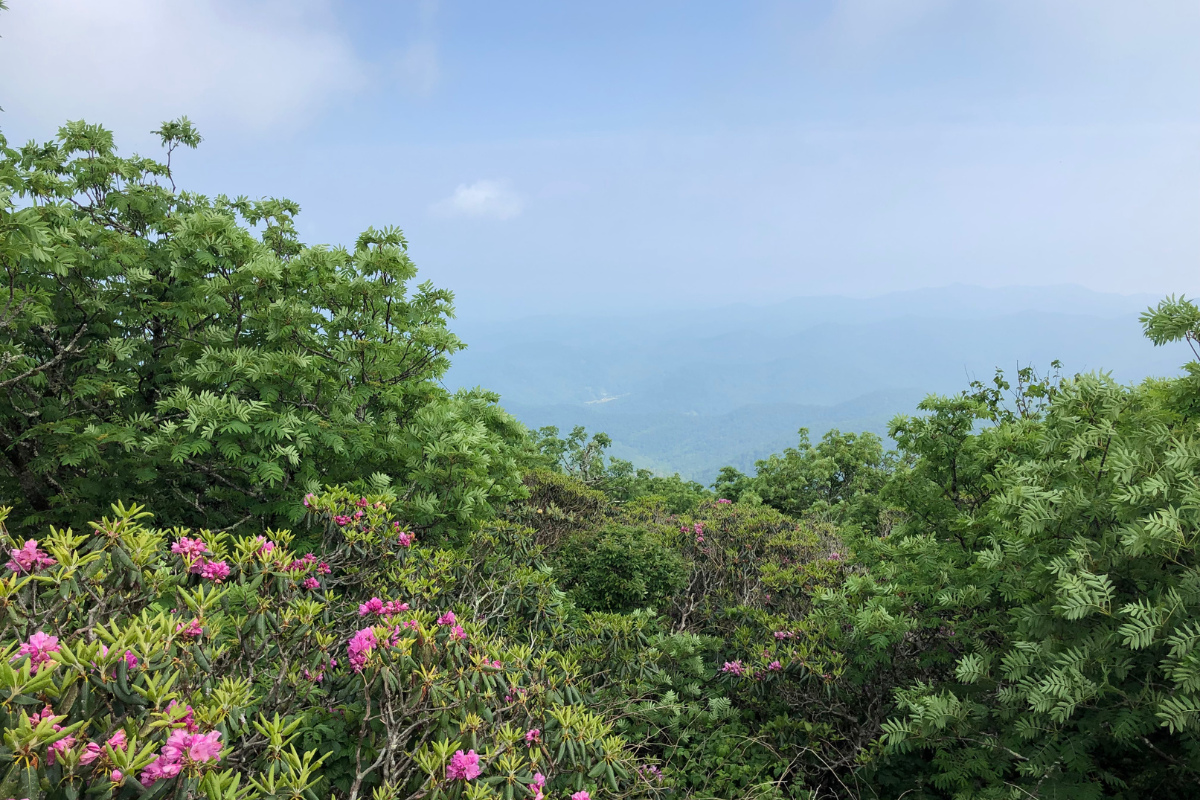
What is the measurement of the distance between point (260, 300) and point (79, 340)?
280 cm

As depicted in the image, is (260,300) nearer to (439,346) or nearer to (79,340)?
(439,346)

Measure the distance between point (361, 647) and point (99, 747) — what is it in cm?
121

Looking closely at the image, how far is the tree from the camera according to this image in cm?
566

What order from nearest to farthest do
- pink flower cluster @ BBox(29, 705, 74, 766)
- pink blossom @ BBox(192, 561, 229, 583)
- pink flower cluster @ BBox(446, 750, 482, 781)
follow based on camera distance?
pink flower cluster @ BBox(29, 705, 74, 766) < pink flower cluster @ BBox(446, 750, 482, 781) < pink blossom @ BBox(192, 561, 229, 583)

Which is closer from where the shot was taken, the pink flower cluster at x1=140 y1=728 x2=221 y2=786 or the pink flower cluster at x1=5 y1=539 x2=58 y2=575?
the pink flower cluster at x1=140 y1=728 x2=221 y2=786

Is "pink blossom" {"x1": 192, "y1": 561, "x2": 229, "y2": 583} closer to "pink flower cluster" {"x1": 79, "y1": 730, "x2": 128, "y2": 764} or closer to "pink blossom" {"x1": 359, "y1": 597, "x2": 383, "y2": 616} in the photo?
"pink blossom" {"x1": 359, "y1": 597, "x2": 383, "y2": 616}

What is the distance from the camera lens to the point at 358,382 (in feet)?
21.2

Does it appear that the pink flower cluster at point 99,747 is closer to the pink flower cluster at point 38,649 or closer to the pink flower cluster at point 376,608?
the pink flower cluster at point 38,649

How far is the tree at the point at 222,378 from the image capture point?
18.6ft

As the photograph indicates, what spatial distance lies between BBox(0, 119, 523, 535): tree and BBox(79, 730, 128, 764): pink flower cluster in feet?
12.5

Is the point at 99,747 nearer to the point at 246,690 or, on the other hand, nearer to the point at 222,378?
the point at 246,690

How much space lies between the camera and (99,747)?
1.68m

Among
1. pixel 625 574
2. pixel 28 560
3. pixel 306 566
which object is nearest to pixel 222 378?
pixel 306 566

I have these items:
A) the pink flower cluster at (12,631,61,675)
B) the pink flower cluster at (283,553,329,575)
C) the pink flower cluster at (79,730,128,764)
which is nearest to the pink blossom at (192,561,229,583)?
the pink flower cluster at (283,553,329,575)
